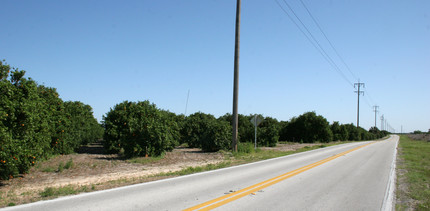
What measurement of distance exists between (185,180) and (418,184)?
8.00 metres

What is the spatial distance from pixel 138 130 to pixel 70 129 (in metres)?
3.71

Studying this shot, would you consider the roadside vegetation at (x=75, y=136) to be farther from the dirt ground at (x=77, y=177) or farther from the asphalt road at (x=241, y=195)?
the asphalt road at (x=241, y=195)

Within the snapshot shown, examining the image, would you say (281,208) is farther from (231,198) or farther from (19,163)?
(19,163)

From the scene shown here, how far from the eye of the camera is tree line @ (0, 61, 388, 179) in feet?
27.4

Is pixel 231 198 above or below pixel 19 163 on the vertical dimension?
below

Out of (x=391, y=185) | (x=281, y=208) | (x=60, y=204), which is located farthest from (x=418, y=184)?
(x=60, y=204)

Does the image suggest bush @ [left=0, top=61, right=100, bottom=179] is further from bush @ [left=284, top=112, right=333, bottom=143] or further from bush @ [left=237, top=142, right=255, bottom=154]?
bush @ [left=284, top=112, right=333, bottom=143]

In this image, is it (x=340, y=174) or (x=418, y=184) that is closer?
(x=418, y=184)

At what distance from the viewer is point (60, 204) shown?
6250 millimetres

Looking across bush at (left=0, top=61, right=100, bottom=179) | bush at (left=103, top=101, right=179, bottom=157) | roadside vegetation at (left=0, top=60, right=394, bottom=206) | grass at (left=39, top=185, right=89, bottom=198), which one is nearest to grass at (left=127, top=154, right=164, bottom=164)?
roadside vegetation at (left=0, top=60, right=394, bottom=206)

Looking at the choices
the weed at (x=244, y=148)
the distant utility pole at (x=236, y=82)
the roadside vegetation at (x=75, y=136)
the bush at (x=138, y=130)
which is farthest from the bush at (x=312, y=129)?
the bush at (x=138, y=130)

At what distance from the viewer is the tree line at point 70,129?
836cm

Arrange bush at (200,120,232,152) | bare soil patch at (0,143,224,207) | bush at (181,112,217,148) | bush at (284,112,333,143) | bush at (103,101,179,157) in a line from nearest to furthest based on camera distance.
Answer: bare soil patch at (0,143,224,207) → bush at (103,101,179,157) → bush at (200,120,232,152) → bush at (181,112,217,148) → bush at (284,112,333,143)

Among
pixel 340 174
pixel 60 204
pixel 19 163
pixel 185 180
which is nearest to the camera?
pixel 60 204
